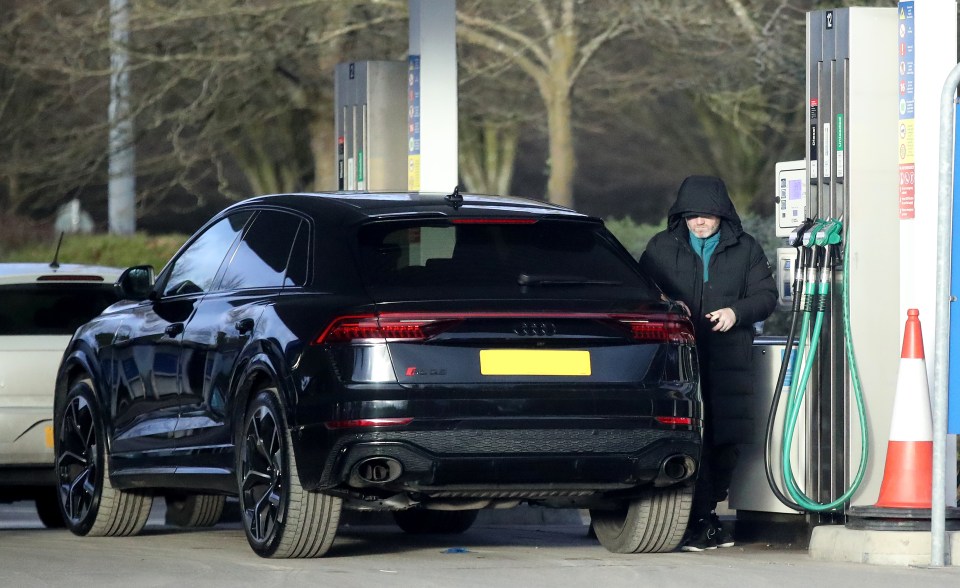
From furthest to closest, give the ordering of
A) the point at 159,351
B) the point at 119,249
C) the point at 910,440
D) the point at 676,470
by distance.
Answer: the point at 119,249 < the point at 159,351 < the point at 910,440 < the point at 676,470

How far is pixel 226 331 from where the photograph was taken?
9016mm

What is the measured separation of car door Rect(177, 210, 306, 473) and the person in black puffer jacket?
2.06m

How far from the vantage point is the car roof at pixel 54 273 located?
11.4 metres

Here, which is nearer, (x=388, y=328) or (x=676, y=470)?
(x=388, y=328)

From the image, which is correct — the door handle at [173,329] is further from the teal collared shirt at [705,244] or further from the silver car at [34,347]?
the teal collared shirt at [705,244]

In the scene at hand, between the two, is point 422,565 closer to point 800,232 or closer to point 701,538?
point 701,538

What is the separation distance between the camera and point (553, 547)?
32.5 feet

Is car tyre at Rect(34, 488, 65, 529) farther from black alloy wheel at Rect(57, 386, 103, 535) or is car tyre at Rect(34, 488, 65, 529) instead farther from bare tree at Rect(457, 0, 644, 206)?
bare tree at Rect(457, 0, 644, 206)

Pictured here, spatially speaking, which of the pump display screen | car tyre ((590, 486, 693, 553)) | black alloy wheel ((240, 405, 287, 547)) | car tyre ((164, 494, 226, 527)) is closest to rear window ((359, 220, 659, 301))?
black alloy wheel ((240, 405, 287, 547))

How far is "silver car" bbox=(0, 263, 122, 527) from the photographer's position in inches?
438

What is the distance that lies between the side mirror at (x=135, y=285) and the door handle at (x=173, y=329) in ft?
1.73

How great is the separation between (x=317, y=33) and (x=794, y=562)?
15.7m

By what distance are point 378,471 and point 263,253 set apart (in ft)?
4.73

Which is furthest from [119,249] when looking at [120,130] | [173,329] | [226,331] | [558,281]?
[558,281]
